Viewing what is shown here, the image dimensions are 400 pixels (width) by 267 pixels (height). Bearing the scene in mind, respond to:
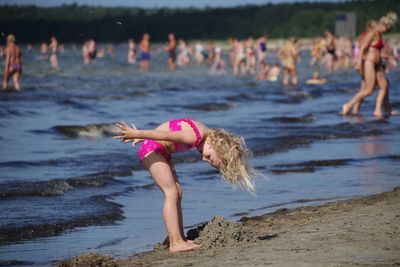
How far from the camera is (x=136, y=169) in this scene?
11969 millimetres

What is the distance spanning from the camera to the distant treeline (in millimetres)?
127938

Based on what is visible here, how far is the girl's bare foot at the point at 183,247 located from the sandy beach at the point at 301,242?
0.21ft

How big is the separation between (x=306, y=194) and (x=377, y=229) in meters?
2.98

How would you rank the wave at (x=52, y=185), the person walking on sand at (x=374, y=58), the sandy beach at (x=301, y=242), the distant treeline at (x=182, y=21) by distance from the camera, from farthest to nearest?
the distant treeline at (x=182, y=21)
the person walking on sand at (x=374, y=58)
the wave at (x=52, y=185)
the sandy beach at (x=301, y=242)

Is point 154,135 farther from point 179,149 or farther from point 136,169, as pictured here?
point 136,169

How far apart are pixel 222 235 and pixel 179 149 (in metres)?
0.71

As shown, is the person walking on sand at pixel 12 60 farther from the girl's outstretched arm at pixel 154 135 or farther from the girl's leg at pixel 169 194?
the girl's outstretched arm at pixel 154 135

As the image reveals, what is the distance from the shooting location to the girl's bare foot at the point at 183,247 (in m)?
6.51

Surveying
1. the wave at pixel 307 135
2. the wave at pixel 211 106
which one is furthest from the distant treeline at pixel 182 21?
the wave at pixel 307 135

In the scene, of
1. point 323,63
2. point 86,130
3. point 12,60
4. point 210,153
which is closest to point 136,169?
point 86,130

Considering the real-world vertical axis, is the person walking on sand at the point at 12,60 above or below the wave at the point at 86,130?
above

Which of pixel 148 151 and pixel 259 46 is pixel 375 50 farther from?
pixel 259 46

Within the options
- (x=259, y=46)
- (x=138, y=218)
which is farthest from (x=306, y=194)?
(x=259, y=46)

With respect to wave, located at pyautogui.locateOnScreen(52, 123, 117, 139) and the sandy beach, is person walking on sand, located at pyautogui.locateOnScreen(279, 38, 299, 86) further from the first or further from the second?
the sandy beach
